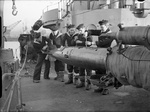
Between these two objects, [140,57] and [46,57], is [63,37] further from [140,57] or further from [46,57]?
[140,57]

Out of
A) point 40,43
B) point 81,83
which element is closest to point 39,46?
point 40,43

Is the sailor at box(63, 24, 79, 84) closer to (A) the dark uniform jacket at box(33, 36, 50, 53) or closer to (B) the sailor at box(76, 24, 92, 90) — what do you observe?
(B) the sailor at box(76, 24, 92, 90)

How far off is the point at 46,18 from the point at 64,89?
51.4ft

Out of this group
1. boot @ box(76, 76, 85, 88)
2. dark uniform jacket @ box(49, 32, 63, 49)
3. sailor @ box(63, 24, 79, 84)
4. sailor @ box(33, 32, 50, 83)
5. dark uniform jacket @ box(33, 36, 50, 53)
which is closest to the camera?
boot @ box(76, 76, 85, 88)

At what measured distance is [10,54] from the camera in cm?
399

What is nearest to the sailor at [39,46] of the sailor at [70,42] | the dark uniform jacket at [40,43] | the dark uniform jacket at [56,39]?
the dark uniform jacket at [40,43]

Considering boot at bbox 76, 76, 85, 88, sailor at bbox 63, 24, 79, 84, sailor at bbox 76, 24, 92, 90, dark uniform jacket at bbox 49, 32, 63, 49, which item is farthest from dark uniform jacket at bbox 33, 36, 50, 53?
boot at bbox 76, 76, 85, 88

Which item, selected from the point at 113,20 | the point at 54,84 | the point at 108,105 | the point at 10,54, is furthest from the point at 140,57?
the point at 113,20

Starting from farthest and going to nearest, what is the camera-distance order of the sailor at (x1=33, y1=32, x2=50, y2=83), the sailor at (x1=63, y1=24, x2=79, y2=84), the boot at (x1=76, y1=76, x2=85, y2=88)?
the sailor at (x1=33, y1=32, x2=50, y2=83)
the sailor at (x1=63, y1=24, x2=79, y2=84)
the boot at (x1=76, y1=76, x2=85, y2=88)

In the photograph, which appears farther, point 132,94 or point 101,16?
point 101,16

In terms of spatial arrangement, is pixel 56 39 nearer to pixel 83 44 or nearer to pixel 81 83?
pixel 83 44

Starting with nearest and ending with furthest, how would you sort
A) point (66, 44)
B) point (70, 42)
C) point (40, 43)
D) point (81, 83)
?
point (81, 83), point (70, 42), point (40, 43), point (66, 44)

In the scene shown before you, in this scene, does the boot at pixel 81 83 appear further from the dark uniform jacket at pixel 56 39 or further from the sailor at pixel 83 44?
the dark uniform jacket at pixel 56 39

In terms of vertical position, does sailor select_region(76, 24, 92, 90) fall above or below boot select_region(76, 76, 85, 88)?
above
